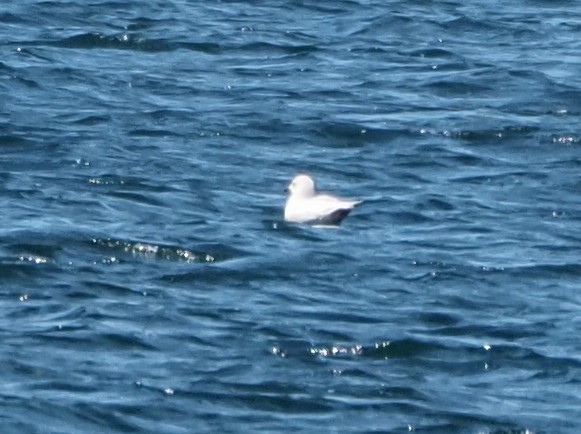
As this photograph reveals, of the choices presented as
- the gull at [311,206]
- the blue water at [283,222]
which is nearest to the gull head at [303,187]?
the gull at [311,206]

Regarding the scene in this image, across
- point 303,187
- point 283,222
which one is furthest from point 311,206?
point 283,222

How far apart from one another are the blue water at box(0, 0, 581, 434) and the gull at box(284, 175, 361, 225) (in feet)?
0.49

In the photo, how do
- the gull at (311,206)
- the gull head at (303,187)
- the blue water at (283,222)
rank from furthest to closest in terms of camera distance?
the gull head at (303,187), the gull at (311,206), the blue water at (283,222)

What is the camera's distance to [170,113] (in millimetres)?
17672

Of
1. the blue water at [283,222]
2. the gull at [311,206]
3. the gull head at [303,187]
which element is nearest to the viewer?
the blue water at [283,222]

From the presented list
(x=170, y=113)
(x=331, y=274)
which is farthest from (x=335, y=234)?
(x=170, y=113)

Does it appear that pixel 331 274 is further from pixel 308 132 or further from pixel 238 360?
pixel 308 132

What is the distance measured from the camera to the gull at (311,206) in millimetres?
14055

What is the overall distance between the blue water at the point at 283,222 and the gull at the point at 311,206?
0.49 ft

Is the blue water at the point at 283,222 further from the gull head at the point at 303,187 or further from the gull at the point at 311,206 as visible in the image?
the gull head at the point at 303,187

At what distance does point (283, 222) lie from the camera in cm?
1456

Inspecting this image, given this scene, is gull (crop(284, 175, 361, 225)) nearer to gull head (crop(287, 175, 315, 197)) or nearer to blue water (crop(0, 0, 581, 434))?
gull head (crop(287, 175, 315, 197))

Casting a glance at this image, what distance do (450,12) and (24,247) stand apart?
10163 millimetres

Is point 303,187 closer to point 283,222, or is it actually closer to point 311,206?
point 311,206
